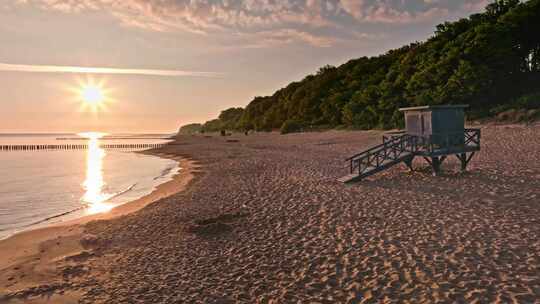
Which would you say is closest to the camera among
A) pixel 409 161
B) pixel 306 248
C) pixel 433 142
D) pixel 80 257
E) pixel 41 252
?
pixel 306 248

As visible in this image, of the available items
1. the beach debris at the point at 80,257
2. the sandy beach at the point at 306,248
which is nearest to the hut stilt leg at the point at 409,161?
the sandy beach at the point at 306,248

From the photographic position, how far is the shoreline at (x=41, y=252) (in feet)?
27.8

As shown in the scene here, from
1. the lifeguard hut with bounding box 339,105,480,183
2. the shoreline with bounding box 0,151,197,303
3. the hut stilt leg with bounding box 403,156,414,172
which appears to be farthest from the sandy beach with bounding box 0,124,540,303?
the hut stilt leg with bounding box 403,156,414,172

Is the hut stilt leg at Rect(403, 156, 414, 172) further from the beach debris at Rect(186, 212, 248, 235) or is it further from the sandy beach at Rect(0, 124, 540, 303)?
the beach debris at Rect(186, 212, 248, 235)

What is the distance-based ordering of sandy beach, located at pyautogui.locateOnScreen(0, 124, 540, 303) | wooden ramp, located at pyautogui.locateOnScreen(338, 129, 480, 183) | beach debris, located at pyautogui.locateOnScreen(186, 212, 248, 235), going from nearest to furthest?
sandy beach, located at pyautogui.locateOnScreen(0, 124, 540, 303) → beach debris, located at pyautogui.locateOnScreen(186, 212, 248, 235) → wooden ramp, located at pyautogui.locateOnScreen(338, 129, 480, 183)

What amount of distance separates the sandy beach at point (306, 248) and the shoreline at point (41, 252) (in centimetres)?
6

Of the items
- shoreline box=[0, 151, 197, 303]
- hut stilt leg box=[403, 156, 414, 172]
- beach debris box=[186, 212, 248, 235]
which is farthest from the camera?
hut stilt leg box=[403, 156, 414, 172]

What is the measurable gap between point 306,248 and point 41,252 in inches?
367

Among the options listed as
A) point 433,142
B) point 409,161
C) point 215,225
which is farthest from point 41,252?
point 433,142

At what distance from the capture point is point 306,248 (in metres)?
9.33

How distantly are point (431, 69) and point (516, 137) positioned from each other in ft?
75.9

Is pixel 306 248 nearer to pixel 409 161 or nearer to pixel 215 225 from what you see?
pixel 215 225

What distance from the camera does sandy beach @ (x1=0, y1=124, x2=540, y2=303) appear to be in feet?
23.0

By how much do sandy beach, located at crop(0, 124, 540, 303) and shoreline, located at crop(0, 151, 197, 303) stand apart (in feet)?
0.21
